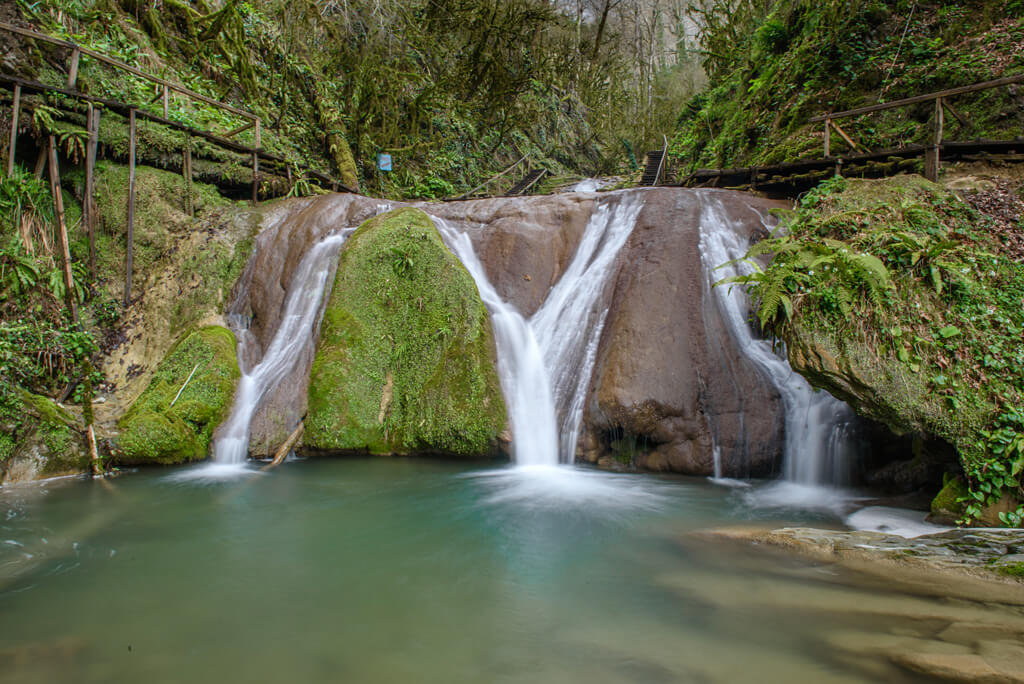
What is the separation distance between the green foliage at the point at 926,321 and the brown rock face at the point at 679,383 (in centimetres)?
131

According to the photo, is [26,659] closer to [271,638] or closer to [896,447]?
[271,638]

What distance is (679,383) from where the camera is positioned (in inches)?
266

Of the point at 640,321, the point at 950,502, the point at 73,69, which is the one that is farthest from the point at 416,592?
the point at 73,69

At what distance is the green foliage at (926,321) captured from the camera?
450 centimetres

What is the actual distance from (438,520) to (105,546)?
9.01 feet

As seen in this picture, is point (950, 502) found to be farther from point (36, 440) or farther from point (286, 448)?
point (36, 440)

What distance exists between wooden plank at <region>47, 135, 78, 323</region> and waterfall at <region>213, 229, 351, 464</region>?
2.15m

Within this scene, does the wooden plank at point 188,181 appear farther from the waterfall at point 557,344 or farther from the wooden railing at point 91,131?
the waterfall at point 557,344

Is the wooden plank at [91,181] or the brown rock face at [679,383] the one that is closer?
the brown rock face at [679,383]

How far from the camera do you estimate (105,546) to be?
4.42m

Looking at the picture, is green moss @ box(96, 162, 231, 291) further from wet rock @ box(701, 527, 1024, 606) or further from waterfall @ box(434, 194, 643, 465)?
wet rock @ box(701, 527, 1024, 606)

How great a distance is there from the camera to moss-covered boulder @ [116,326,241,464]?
6.64 m

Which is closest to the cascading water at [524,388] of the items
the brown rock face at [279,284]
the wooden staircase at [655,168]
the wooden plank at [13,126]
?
the brown rock face at [279,284]

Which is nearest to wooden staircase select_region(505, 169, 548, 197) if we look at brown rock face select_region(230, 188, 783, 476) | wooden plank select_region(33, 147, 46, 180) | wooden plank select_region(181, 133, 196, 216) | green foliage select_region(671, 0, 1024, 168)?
green foliage select_region(671, 0, 1024, 168)
